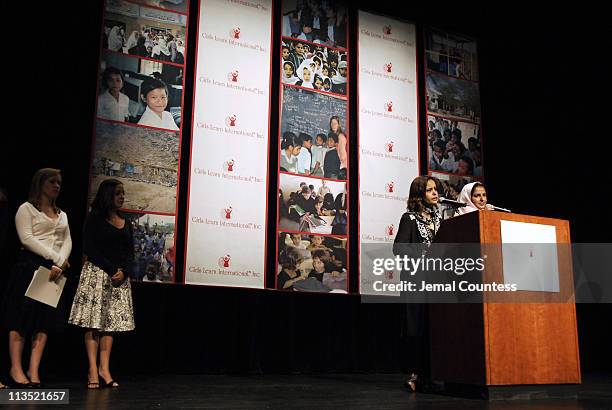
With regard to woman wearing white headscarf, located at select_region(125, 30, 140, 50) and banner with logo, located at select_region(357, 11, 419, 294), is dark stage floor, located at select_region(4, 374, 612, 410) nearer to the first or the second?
banner with logo, located at select_region(357, 11, 419, 294)

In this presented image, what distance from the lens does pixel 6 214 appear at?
3.45 meters

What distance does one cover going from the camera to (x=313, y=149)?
5.63 meters

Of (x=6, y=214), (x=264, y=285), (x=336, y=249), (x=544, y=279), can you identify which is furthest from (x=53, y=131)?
(x=544, y=279)

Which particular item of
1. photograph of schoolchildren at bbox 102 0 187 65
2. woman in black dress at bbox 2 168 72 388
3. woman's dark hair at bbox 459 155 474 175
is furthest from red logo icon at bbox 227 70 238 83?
woman's dark hair at bbox 459 155 474 175

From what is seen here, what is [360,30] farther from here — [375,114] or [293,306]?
[293,306]

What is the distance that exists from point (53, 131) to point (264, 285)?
208 cm

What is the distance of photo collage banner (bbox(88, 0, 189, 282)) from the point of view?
4805 mm

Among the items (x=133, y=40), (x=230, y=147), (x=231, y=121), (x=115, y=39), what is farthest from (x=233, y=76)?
(x=115, y=39)

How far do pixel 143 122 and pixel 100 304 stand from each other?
190 centimetres

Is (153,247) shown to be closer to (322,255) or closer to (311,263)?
(311,263)

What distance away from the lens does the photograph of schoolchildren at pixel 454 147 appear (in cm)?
619

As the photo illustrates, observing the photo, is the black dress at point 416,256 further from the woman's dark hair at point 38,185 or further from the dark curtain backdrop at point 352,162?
the woman's dark hair at point 38,185

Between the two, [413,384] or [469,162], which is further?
[469,162]

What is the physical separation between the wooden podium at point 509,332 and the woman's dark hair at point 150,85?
2.94 metres
